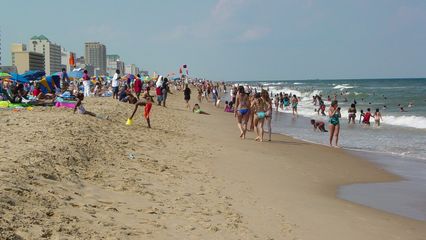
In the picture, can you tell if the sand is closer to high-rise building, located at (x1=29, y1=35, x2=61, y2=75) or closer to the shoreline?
the shoreline

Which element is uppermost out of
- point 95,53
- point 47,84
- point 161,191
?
point 95,53

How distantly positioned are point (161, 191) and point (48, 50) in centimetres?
11188

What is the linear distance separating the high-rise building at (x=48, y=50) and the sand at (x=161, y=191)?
101644 millimetres

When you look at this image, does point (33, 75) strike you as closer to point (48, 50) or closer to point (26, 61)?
point (26, 61)

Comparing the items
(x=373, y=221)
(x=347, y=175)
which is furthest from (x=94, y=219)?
(x=347, y=175)

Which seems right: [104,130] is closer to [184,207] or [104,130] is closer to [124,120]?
[124,120]

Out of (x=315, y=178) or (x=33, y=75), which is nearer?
(x=315, y=178)

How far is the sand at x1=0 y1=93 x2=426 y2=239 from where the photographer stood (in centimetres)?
411

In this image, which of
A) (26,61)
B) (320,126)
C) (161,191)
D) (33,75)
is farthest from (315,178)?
(26,61)

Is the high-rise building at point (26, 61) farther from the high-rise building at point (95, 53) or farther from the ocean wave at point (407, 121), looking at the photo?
the ocean wave at point (407, 121)

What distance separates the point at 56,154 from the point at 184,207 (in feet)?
7.52

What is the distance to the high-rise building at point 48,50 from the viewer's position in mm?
104750

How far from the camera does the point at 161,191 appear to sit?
571 cm

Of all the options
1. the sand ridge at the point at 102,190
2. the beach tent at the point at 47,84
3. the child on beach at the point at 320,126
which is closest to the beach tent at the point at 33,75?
the beach tent at the point at 47,84
